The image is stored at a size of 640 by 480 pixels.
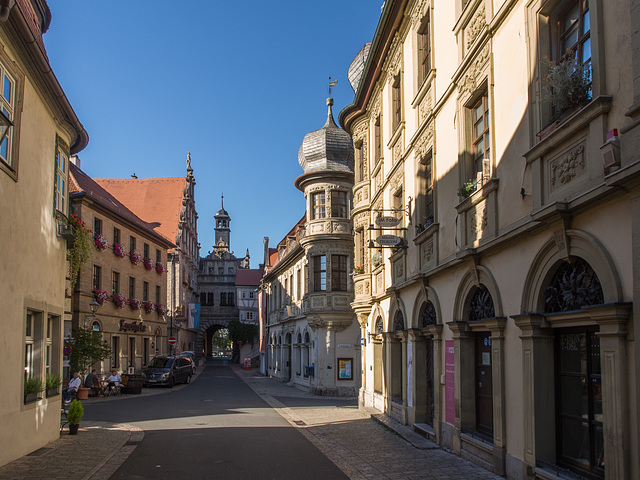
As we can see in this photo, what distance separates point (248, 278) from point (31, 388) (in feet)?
235

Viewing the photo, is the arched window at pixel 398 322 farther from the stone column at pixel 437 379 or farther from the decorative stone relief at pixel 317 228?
the decorative stone relief at pixel 317 228

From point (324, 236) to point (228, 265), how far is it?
5608 cm

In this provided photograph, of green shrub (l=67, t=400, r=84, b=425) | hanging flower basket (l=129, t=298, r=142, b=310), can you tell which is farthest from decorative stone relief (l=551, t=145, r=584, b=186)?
hanging flower basket (l=129, t=298, r=142, b=310)

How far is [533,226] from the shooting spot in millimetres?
8539

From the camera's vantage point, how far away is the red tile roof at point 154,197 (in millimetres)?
57478

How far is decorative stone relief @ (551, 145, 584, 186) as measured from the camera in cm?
744

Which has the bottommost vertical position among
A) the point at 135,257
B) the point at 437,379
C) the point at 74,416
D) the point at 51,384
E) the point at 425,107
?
the point at 74,416

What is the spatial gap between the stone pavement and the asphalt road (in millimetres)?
357

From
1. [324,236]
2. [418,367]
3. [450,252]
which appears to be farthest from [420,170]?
[324,236]

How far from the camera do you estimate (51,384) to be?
13781 mm

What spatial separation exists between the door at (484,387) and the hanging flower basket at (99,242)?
83.8ft

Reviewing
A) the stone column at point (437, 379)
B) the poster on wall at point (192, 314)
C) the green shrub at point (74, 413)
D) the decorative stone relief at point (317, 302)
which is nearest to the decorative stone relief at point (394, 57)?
the stone column at point (437, 379)

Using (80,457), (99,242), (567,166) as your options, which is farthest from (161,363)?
(567,166)

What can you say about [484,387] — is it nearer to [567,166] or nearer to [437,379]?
[437,379]
